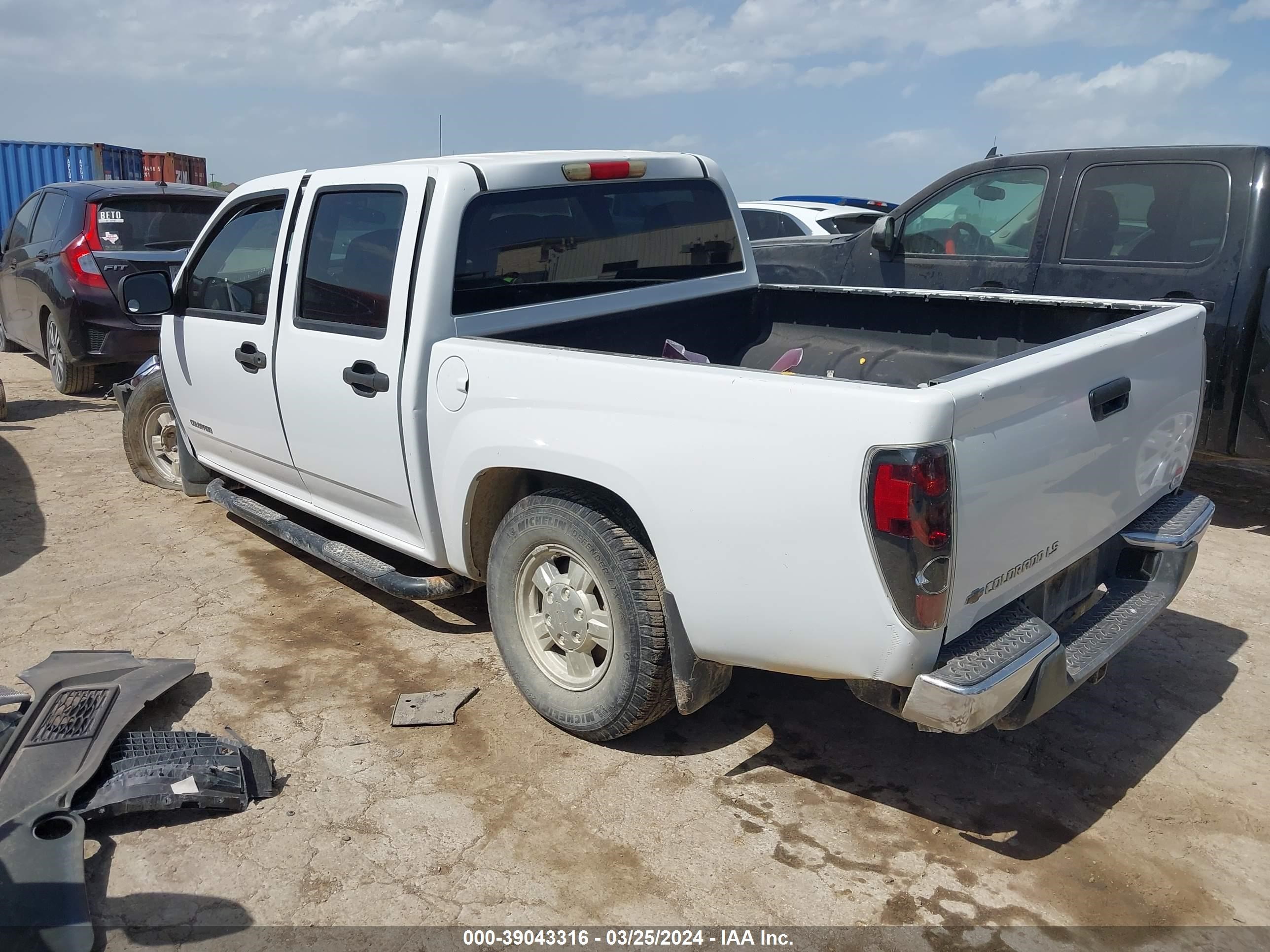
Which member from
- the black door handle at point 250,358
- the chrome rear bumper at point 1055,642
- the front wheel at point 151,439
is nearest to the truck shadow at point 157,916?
the chrome rear bumper at point 1055,642

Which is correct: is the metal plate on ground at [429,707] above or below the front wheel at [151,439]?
below

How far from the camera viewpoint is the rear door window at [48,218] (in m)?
8.73

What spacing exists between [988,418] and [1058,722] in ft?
5.52

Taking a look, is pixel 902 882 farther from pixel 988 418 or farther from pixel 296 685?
pixel 296 685

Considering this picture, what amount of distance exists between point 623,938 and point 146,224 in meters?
7.76

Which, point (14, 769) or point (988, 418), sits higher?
point (988, 418)

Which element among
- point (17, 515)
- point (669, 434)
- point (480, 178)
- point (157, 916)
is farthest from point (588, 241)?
point (17, 515)

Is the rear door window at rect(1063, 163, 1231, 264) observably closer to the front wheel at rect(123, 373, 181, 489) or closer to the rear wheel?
the front wheel at rect(123, 373, 181, 489)

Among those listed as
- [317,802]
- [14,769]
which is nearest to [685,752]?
[317,802]

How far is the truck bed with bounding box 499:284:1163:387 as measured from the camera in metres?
3.95

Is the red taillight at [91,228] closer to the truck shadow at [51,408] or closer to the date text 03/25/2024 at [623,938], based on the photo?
the truck shadow at [51,408]

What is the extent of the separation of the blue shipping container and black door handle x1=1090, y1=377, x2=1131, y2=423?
54.5ft

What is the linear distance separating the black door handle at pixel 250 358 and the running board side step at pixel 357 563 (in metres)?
0.70

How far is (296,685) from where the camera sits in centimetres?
394
